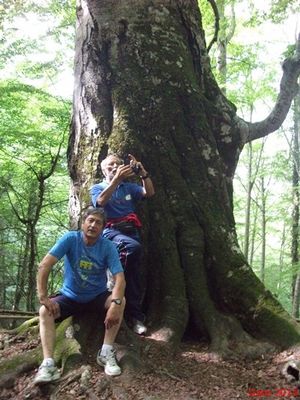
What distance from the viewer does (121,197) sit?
468 centimetres

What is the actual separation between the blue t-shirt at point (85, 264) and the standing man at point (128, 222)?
1.33 ft

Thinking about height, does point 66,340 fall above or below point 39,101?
below

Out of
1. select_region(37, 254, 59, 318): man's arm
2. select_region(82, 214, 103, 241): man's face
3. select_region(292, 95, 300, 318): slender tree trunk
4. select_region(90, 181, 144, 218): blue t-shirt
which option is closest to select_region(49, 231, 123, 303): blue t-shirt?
select_region(82, 214, 103, 241): man's face

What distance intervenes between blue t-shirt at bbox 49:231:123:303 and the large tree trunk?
990mm

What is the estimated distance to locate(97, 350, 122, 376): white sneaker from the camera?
11.9ft

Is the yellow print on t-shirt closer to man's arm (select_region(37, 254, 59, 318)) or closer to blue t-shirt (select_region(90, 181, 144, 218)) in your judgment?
man's arm (select_region(37, 254, 59, 318))

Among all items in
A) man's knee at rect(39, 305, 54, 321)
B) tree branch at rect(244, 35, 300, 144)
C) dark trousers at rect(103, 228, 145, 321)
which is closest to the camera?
man's knee at rect(39, 305, 54, 321)

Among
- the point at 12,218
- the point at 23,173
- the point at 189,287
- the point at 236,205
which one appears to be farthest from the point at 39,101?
the point at 236,205

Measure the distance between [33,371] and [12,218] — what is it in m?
11.3

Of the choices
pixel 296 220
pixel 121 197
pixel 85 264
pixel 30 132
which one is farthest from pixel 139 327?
pixel 296 220

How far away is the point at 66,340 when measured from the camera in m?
4.04

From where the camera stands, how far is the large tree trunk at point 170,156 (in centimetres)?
483

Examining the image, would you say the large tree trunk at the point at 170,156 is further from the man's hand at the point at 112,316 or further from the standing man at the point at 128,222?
the man's hand at the point at 112,316

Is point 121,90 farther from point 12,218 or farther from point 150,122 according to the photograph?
point 12,218
